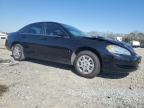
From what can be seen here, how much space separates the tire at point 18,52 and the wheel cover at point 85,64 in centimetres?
264

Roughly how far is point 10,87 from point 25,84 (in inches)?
14.3

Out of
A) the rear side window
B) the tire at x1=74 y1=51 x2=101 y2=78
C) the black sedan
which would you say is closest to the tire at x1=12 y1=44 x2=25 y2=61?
the black sedan

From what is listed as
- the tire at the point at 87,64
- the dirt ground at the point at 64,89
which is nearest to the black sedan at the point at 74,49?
the tire at the point at 87,64

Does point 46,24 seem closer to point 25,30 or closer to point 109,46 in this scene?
point 25,30

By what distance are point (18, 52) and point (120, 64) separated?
3941 millimetres

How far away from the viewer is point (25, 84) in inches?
217

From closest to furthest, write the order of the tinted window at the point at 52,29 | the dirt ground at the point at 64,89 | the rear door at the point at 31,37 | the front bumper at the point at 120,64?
1. the dirt ground at the point at 64,89
2. the front bumper at the point at 120,64
3. the tinted window at the point at 52,29
4. the rear door at the point at 31,37

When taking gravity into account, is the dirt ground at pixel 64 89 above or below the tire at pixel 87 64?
below

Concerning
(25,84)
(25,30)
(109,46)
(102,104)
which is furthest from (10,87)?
(25,30)

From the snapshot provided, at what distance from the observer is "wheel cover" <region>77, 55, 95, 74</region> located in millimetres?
6258

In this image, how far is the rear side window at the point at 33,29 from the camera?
7794 millimetres

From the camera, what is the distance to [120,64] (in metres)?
6.02

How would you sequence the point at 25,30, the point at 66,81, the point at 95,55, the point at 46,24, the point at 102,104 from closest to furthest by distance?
the point at 102,104, the point at 66,81, the point at 95,55, the point at 46,24, the point at 25,30

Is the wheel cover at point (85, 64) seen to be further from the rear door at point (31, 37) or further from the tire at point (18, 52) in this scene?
the tire at point (18, 52)
